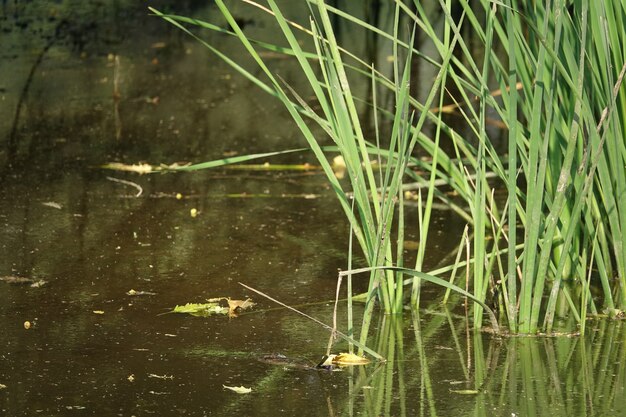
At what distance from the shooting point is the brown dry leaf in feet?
9.51

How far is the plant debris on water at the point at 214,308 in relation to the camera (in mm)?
2891

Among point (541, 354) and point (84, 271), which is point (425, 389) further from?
point (84, 271)

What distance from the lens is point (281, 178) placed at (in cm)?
455

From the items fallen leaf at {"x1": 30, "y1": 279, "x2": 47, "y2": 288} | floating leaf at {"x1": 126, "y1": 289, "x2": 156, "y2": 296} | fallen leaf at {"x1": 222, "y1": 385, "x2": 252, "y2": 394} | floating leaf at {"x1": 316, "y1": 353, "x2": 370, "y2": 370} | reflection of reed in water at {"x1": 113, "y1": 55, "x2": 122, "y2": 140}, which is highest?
reflection of reed in water at {"x1": 113, "y1": 55, "x2": 122, "y2": 140}

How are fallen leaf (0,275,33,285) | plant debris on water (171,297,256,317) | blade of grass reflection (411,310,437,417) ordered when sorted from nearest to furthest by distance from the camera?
blade of grass reflection (411,310,437,417) → plant debris on water (171,297,256,317) → fallen leaf (0,275,33,285)

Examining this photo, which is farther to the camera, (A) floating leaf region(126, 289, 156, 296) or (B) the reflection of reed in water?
(B) the reflection of reed in water

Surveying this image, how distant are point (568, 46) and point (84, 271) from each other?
1.50 m

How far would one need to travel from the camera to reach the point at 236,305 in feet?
9.57

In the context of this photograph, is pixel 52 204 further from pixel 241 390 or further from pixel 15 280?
pixel 241 390

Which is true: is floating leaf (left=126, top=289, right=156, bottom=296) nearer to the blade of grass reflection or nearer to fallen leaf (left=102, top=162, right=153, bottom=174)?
the blade of grass reflection

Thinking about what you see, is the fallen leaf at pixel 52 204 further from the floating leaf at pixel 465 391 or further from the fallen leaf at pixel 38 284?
the floating leaf at pixel 465 391

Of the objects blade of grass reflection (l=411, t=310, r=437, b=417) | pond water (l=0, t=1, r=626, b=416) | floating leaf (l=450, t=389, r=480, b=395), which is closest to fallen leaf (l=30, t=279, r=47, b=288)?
pond water (l=0, t=1, r=626, b=416)

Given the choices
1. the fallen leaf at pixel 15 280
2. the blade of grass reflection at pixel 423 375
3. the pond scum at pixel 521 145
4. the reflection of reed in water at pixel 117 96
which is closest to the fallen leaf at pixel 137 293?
the fallen leaf at pixel 15 280

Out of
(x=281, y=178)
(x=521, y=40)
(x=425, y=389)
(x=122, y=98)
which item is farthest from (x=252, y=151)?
(x=425, y=389)
